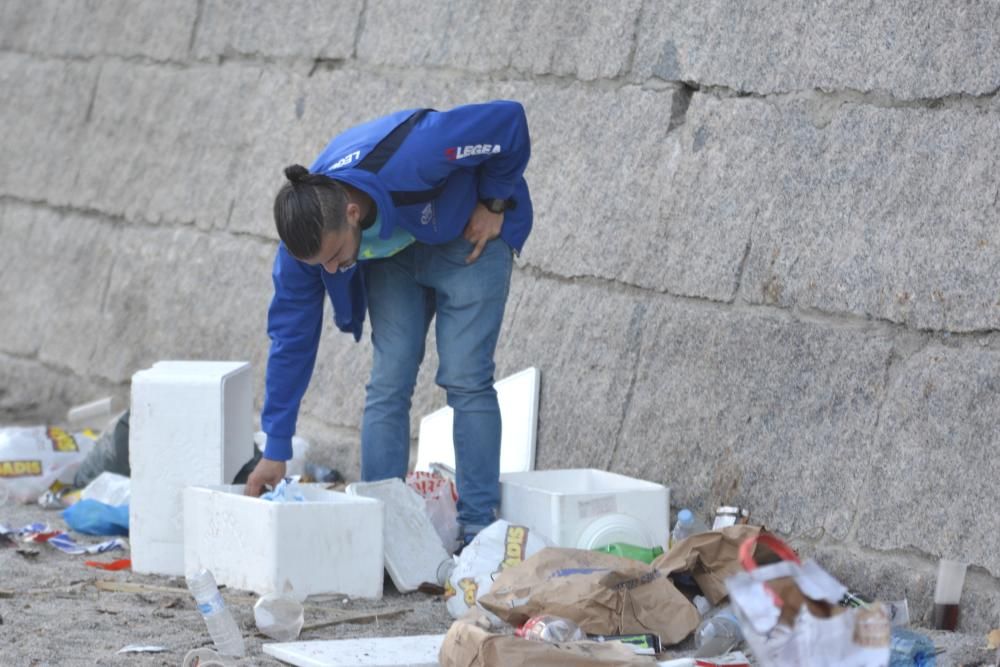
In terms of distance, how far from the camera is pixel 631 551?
13.5ft

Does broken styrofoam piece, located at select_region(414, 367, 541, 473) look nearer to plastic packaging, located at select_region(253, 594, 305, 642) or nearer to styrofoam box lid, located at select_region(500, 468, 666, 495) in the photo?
styrofoam box lid, located at select_region(500, 468, 666, 495)

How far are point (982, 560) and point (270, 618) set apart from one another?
1.71 meters

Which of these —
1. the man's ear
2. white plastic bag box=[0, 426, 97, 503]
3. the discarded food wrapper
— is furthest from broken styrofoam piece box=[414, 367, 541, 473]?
the discarded food wrapper

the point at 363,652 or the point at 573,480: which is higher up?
the point at 573,480

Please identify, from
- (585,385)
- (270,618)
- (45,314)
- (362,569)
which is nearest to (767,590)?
(270,618)

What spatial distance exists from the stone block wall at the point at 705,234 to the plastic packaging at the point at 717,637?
1.95 ft

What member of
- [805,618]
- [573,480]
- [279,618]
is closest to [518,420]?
[573,480]

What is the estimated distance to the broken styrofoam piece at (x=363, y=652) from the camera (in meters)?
3.21

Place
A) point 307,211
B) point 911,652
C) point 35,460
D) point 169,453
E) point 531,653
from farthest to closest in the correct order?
1. point 35,460
2. point 169,453
3. point 307,211
4. point 911,652
5. point 531,653

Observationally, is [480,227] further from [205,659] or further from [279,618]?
[205,659]

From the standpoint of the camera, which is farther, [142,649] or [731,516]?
[731,516]

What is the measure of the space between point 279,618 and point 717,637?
1020mm

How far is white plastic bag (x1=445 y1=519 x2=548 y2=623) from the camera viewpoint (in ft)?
12.6

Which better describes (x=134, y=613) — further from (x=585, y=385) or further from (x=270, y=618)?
(x=585, y=385)
